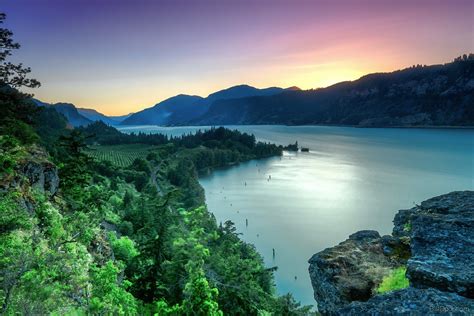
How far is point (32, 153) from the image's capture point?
59.1ft

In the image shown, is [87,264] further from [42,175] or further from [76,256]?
[42,175]

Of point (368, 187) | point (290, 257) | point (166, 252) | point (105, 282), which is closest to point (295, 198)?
point (368, 187)

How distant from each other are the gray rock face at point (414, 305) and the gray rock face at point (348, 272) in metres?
3.61

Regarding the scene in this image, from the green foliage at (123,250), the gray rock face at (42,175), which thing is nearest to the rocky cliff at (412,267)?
the gray rock face at (42,175)

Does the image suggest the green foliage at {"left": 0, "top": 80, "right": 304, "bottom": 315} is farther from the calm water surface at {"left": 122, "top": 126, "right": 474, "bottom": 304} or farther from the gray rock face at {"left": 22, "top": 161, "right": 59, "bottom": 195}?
the calm water surface at {"left": 122, "top": 126, "right": 474, "bottom": 304}

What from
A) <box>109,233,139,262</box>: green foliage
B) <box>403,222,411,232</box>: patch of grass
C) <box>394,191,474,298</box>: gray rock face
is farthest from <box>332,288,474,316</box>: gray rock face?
<box>109,233,139,262</box>: green foliage

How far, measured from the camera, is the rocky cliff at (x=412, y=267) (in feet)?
17.9

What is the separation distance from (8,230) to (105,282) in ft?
13.4

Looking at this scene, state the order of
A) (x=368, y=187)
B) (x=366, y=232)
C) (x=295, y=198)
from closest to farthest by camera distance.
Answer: (x=366, y=232) → (x=295, y=198) → (x=368, y=187)

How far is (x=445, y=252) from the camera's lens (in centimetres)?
697

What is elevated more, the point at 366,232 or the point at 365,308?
the point at 365,308

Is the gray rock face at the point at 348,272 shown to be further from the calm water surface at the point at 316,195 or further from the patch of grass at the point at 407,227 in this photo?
the calm water surface at the point at 316,195

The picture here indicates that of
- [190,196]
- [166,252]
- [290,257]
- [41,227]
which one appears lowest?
[290,257]

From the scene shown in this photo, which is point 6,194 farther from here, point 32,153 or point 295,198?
point 295,198
